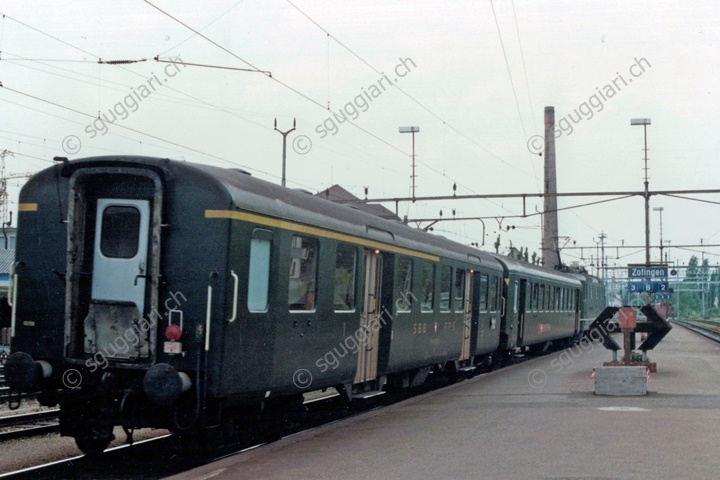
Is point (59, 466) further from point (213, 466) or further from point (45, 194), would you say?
point (45, 194)

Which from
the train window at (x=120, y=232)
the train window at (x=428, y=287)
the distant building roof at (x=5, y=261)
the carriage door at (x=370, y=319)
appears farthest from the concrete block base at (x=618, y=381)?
the distant building roof at (x=5, y=261)

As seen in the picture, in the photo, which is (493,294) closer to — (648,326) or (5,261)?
(648,326)

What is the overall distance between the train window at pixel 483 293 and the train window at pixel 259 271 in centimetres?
1127

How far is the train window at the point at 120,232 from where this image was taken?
958 centimetres

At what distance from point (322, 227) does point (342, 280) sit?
1.06m

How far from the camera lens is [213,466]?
929cm

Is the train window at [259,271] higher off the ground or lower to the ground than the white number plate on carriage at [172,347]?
higher

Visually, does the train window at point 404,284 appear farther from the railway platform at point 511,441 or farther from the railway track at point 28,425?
the railway track at point 28,425

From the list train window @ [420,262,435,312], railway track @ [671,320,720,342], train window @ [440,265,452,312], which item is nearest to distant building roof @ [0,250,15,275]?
train window @ [440,265,452,312]

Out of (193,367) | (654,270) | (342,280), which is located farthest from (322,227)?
(654,270)

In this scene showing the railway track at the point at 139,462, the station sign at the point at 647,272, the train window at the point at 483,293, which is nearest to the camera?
the railway track at the point at 139,462

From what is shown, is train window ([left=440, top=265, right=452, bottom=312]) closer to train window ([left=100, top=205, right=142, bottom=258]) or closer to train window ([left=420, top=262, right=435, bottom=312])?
train window ([left=420, top=262, right=435, bottom=312])

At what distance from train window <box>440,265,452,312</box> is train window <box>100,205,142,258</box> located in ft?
28.6

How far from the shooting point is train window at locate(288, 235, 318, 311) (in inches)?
422
